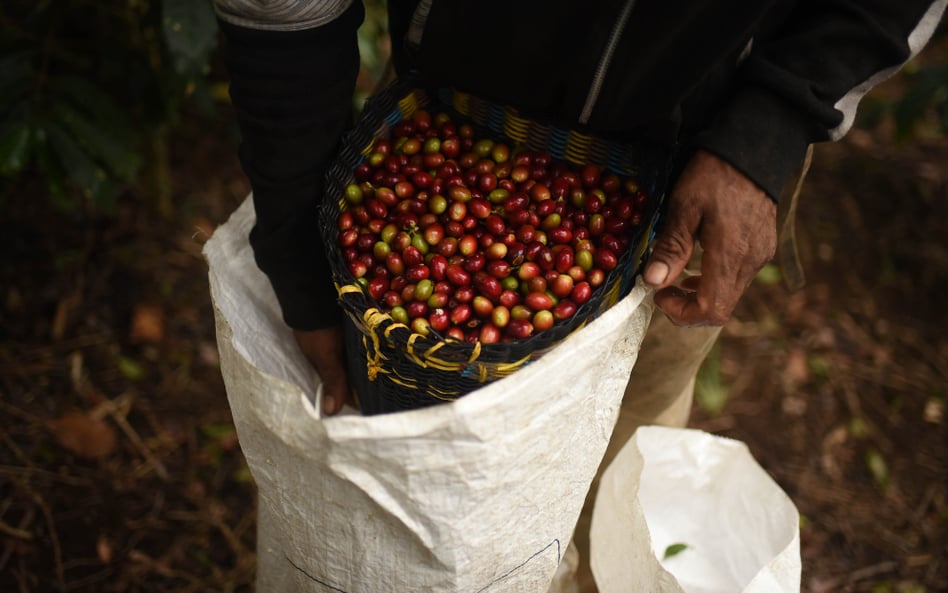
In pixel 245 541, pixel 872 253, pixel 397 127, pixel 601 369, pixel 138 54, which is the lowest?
pixel 245 541

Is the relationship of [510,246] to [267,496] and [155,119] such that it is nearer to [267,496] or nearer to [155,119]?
[267,496]

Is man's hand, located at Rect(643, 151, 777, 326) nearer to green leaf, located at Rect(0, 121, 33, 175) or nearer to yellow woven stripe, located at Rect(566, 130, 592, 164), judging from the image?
yellow woven stripe, located at Rect(566, 130, 592, 164)

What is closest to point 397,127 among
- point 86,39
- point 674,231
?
point 674,231

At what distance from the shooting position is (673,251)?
121cm

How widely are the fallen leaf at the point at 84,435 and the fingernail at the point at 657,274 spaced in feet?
5.66

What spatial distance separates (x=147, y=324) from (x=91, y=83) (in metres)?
0.89

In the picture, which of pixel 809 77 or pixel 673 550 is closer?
pixel 809 77

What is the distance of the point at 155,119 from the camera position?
208 cm

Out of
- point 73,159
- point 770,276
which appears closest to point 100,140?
point 73,159

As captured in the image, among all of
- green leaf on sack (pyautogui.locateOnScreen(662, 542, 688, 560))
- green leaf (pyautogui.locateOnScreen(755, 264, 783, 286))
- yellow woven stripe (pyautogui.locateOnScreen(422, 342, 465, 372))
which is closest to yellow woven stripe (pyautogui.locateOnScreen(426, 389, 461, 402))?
yellow woven stripe (pyautogui.locateOnScreen(422, 342, 465, 372))

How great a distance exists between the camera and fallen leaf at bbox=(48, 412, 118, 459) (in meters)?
2.13

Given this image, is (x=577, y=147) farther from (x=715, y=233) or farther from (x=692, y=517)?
(x=692, y=517)

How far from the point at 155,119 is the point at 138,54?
183mm

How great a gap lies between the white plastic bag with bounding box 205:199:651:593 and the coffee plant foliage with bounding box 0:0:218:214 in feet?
1.78
